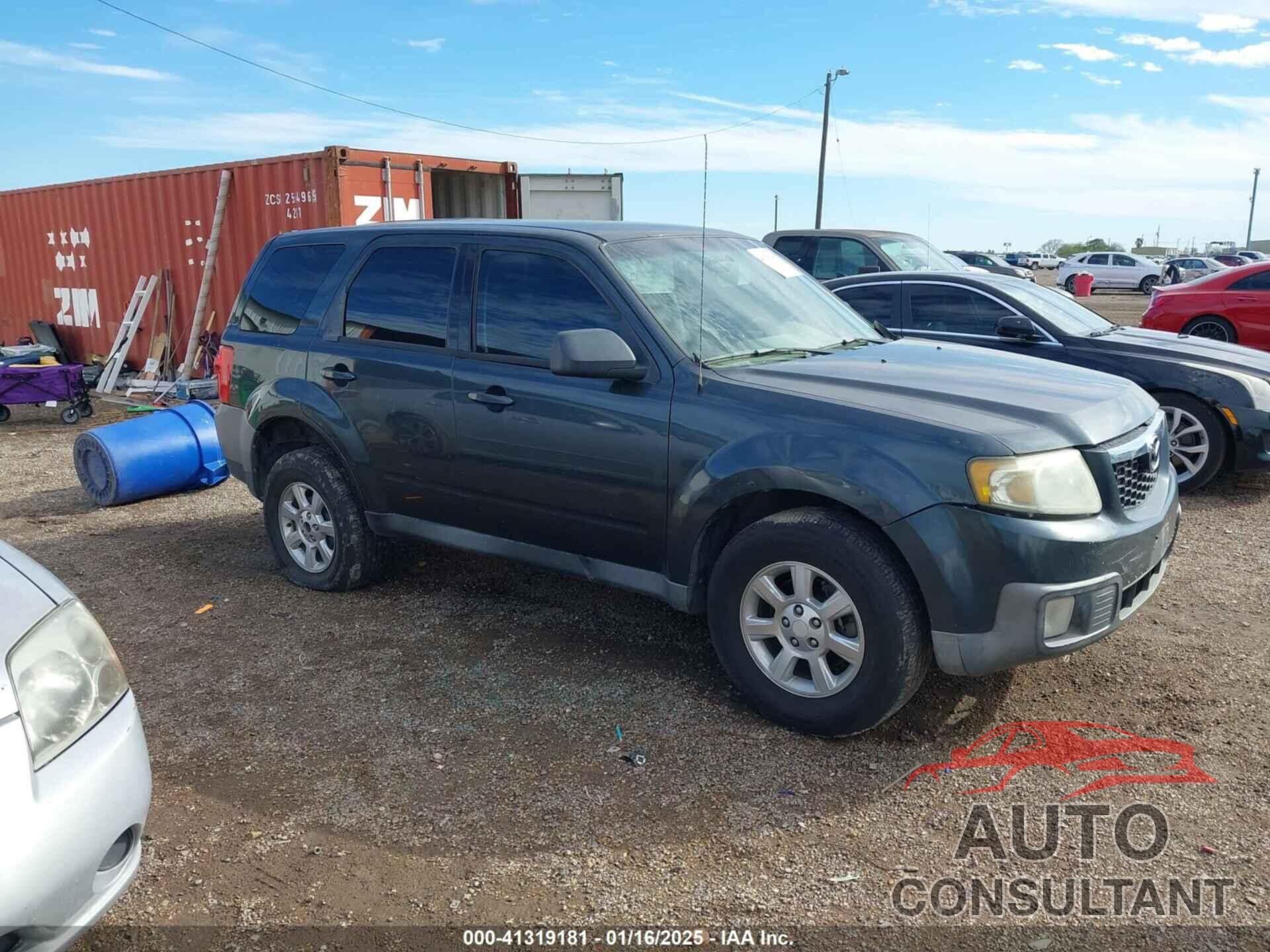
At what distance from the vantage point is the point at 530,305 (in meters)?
4.28

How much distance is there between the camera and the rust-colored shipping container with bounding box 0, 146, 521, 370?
11.6m

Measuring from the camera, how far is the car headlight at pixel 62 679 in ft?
6.92

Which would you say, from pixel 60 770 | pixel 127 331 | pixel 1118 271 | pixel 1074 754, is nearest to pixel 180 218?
pixel 127 331

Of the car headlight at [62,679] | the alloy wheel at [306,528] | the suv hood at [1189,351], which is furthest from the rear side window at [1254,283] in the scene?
the car headlight at [62,679]

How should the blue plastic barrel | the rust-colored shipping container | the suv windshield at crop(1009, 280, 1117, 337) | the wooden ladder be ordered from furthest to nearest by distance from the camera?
the wooden ladder → the rust-colored shipping container → the suv windshield at crop(1009, 280, 1117, 337) → the blue plastic barrel

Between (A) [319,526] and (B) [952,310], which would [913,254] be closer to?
(B) [952,310]

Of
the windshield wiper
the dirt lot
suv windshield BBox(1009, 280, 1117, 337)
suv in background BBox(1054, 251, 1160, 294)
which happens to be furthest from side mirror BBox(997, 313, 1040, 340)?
suv in background BBox(1054, 251, 1160, 294)

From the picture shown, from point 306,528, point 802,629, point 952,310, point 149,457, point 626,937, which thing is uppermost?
point 952,310

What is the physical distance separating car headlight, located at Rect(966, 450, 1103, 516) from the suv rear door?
2.27 meters

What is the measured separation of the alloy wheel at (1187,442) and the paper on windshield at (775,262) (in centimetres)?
356

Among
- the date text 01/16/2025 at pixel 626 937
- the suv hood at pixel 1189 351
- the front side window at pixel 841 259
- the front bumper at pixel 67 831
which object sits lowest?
the date text 01/16/2025 at pixel 626 937

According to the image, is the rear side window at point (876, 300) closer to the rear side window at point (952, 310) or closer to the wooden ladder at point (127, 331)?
the rear side window at point (952, 310)

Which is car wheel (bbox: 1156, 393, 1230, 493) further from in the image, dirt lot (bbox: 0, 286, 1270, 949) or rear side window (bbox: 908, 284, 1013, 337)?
dirt lot (bbox: 0, 286, 1270, 949)

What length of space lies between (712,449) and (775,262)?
153 centimetres
